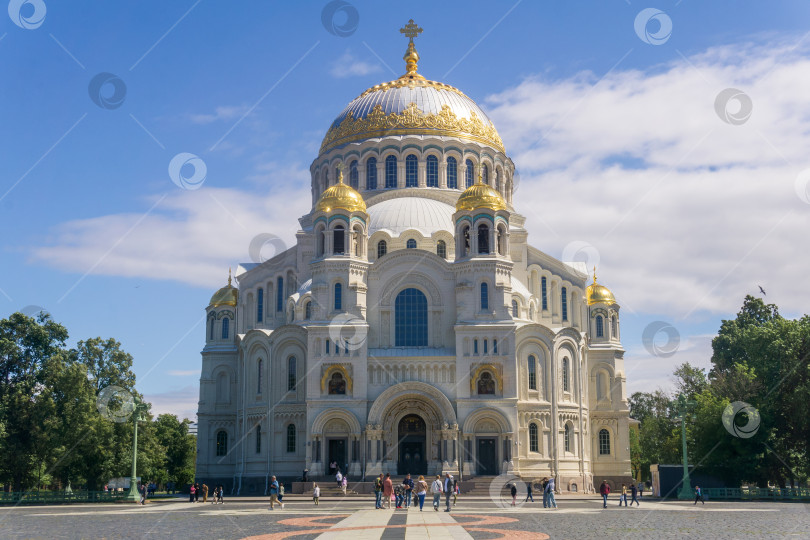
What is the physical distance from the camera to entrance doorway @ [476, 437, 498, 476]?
50.7 meters

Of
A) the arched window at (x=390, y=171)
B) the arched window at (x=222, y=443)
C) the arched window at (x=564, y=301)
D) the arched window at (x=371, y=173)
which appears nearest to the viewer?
the arched window at (x=222, y=443)

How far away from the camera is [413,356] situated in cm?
5150

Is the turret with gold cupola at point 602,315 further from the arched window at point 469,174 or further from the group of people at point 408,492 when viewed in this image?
the group of people at point 408,492

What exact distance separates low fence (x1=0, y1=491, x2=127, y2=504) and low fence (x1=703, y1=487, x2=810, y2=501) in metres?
29.3

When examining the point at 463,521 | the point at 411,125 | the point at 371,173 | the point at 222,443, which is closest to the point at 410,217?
the point at 371,173

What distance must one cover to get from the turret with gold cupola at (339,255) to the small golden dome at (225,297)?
10919 mm

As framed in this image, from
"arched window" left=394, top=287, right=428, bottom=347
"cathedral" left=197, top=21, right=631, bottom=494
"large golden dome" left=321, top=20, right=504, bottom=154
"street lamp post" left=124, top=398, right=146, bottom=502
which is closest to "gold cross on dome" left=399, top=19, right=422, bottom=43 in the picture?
"large golden dome" left=321, top=20, right=504, bottom=154

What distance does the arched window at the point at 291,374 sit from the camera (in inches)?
2124

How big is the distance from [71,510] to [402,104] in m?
37.8

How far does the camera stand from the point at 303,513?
33.5 m

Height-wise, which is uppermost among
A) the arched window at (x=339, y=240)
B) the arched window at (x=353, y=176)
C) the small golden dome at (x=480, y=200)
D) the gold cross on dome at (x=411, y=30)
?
the gold cross on dome at (x=411, y=30)

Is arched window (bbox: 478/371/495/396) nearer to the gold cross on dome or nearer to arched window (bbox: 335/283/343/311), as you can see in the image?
arched window (bbox: 335/283/343/311)

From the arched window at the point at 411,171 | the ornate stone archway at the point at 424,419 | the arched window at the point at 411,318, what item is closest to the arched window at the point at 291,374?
the ornate stone archway at the point at 424,419

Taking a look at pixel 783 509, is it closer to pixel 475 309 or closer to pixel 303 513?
pixel 303 513
